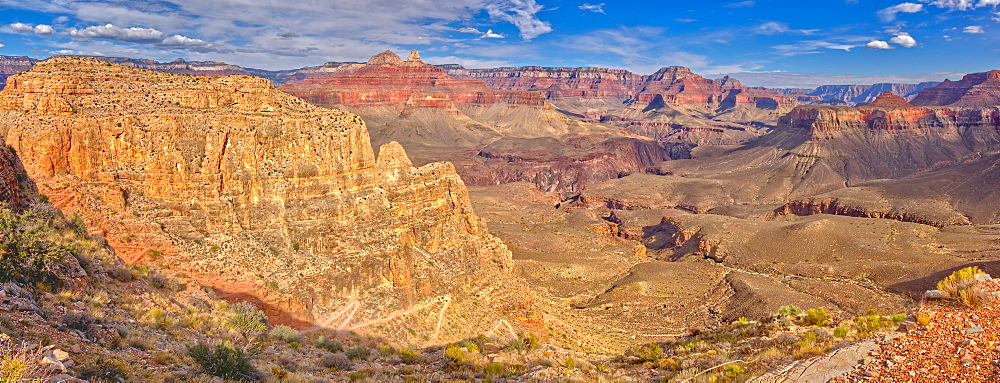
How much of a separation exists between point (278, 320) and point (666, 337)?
87.7 feet

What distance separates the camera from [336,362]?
1956 centimetres

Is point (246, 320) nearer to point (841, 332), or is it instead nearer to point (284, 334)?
point (284, 334)

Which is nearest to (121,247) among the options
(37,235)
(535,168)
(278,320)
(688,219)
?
(278,320)

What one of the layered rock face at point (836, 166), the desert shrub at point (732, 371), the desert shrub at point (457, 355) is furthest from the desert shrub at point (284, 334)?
the layered rock face at point (836, 166)

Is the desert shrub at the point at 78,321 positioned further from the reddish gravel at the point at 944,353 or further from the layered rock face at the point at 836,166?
the layered rock face at the point at 836,166

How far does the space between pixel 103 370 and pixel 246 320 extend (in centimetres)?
1204

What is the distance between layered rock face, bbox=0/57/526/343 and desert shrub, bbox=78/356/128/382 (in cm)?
1771

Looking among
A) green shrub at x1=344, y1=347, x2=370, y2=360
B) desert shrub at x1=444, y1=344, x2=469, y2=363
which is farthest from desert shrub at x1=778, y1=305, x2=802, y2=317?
green shrub at x1=344, y1=347, x2=370, y2=360

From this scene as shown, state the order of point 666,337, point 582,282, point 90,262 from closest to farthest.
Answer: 1. point 90,262
2. point 666,337
3. point 582,282

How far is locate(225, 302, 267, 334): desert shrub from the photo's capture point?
71.7 feet

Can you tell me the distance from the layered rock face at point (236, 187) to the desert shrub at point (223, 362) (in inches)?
563

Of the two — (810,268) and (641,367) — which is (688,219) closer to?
(810,268)

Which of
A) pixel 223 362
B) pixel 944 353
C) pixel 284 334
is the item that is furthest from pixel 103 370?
pixel 944 353

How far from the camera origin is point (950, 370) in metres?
12.6
